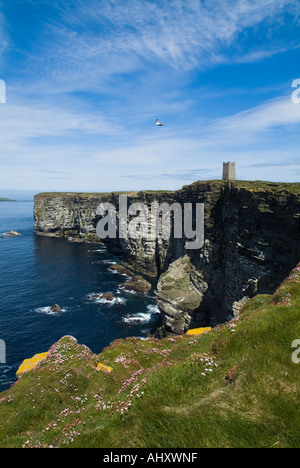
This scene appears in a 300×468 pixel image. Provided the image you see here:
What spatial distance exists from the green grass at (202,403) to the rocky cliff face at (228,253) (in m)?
17.6

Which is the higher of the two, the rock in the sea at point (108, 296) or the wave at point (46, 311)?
the rock in the sea at point (108, 296)

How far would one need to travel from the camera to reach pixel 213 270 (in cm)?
5028

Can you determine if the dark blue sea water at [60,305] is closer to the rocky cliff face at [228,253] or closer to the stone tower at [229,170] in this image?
the rocky cliff face at [228,253]

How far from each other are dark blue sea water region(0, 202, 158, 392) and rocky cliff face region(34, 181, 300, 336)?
11.9m

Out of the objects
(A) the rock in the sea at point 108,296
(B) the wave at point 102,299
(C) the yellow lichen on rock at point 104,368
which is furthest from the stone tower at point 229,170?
(C) the yellow lichen on rock at point 104,368

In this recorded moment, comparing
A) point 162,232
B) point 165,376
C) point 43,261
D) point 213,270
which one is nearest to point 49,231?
point 43,261

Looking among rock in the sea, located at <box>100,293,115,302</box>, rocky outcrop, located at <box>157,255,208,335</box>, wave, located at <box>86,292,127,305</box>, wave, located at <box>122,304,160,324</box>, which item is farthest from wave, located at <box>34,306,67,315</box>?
rocky outcrop, located at <box>157,255,208,335</box>

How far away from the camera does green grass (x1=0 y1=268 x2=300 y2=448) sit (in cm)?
734

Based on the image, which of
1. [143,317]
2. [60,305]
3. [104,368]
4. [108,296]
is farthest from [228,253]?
[60,305]

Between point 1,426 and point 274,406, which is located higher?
point 274,406

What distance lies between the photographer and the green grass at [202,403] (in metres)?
7.34

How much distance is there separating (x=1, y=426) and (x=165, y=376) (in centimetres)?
1034
